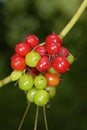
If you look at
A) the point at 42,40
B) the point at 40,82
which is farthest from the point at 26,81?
the point at 42,40

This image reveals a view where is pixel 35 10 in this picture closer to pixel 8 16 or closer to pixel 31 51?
pixel 8 16

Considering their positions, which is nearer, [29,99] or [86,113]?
[29,99]

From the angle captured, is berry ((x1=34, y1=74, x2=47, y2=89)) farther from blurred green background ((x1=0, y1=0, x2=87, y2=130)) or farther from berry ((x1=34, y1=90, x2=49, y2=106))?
blurred green background ((x1=0, y1=0, x2=87, y2=130))

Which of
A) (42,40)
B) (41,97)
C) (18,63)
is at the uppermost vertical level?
(42,40)

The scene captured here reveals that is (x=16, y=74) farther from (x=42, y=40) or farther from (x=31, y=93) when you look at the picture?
(x=42, y=40)

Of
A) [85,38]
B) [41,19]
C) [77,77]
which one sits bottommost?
[77,77]

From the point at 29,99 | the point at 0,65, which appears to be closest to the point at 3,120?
the point at 0,65

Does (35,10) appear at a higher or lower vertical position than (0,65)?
higher

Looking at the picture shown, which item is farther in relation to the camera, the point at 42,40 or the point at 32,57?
the point at 42,40
